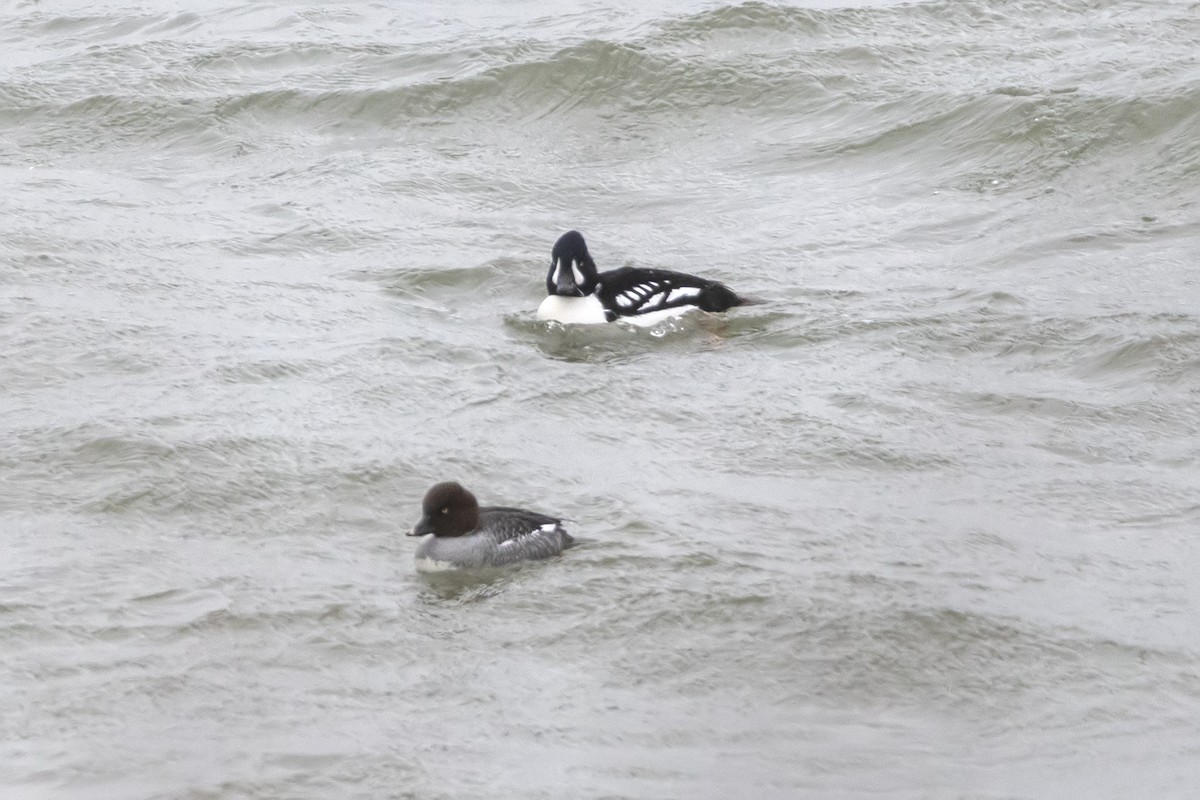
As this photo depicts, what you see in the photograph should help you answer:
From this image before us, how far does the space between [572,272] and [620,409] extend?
1672 millimetres

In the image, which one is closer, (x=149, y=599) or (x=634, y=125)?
(x=149, y=599)

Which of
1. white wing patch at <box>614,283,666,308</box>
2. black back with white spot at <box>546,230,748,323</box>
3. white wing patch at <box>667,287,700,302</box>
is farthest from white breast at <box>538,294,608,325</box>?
white wing patch at <box>667,287,700,302</box>

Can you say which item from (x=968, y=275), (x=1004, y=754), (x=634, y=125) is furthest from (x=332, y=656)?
(x=634, y=125)

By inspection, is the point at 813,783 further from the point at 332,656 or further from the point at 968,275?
the point at 968,275

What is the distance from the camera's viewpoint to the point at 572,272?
11.1 meters

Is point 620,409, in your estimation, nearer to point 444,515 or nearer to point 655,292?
point 655,292

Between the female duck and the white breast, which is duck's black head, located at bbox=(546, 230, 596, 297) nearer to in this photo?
the white breast

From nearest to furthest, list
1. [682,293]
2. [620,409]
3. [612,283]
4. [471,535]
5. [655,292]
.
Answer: [471,535]
[620,409]
[682,293]
[655,292]
[612,283]

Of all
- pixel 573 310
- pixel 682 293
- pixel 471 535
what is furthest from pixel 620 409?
pixel 471 535

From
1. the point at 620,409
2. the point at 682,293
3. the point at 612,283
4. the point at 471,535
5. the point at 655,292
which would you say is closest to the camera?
the point at 471,535

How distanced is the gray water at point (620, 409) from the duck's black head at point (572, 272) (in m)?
0.29

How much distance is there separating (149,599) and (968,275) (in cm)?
579

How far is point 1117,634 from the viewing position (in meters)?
6.94

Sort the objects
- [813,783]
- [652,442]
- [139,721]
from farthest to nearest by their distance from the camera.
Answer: [652,442] → [139,721] → [813,783]
